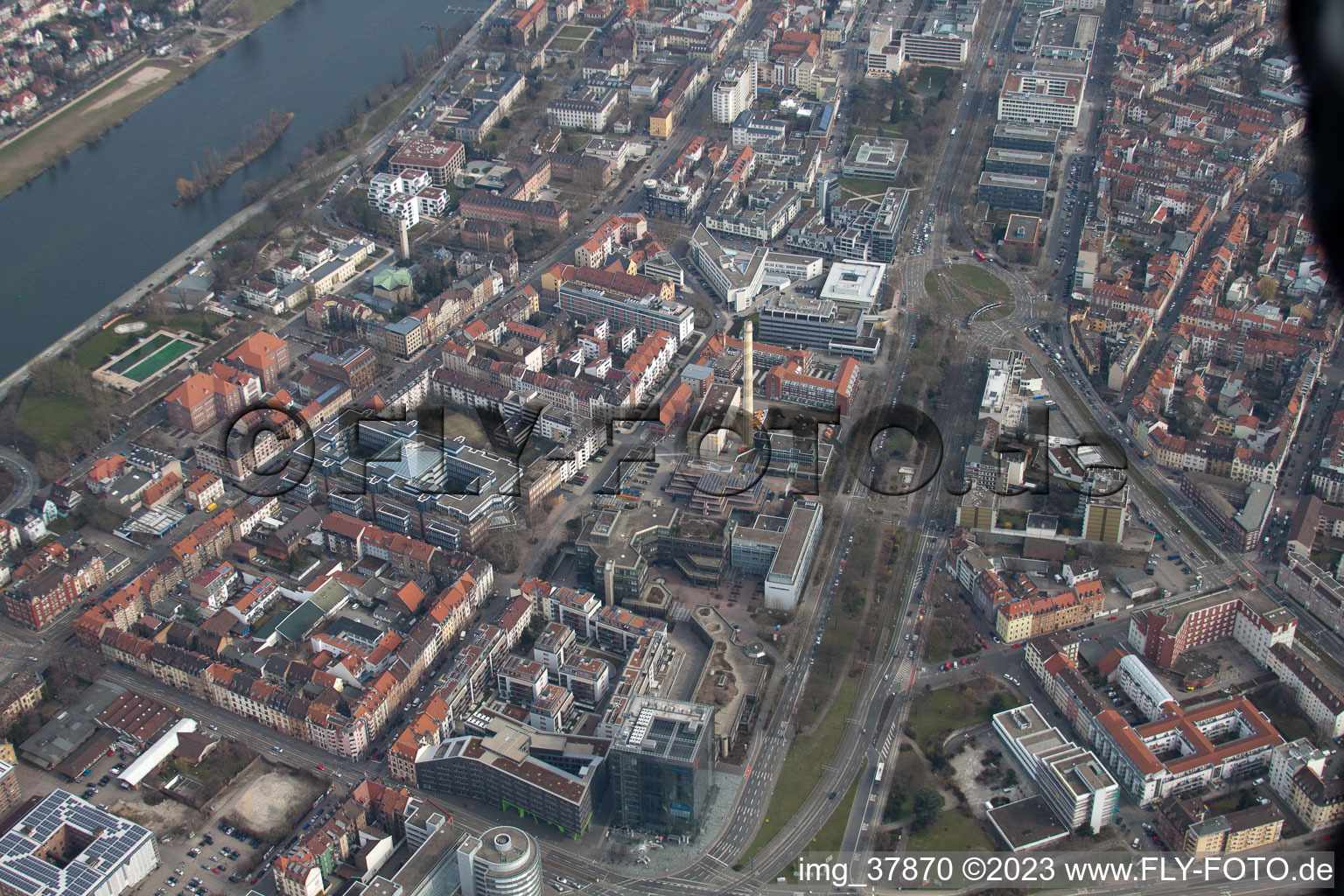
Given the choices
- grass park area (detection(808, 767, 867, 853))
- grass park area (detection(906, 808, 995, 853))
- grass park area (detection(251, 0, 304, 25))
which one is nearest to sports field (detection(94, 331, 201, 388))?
grass park area (detection(808, 767, 867, 853))

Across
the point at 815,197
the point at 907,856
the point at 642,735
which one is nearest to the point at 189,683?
the point at 642,735

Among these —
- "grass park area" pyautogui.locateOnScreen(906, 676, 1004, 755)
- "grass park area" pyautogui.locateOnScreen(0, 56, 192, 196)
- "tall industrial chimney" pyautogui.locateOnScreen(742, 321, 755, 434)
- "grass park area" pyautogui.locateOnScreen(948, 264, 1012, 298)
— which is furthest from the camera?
"grass park area" pyautogui.locateOnScreen(0, 56, 192, 196)

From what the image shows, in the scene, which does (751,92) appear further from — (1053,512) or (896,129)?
(1053,512)

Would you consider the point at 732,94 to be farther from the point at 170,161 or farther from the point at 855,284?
the point at 170,161

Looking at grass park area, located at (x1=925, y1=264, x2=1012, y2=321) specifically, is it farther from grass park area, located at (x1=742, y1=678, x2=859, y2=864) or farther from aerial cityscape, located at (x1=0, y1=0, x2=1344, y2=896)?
grass park area, located at (x1=742, y1=678, x2=859, y2=864)

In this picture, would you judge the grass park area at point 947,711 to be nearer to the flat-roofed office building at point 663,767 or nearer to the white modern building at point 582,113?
the flat-roofed office building at point 663,767

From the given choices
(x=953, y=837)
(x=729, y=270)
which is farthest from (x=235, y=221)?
(x=953, y=837)

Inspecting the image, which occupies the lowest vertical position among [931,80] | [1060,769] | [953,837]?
[953,837]
